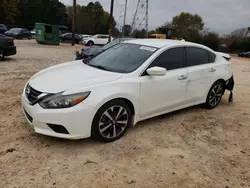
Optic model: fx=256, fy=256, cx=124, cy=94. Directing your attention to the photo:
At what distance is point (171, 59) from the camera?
4.54 m

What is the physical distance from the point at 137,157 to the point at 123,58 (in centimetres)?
177

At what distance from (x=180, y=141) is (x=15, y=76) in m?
5.80

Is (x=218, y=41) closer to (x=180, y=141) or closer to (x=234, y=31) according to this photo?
(x=234, y=31)

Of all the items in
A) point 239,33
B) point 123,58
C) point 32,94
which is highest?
point 239,33

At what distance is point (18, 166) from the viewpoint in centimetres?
307

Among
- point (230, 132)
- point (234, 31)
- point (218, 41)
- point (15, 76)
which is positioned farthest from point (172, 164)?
point (234, 31)

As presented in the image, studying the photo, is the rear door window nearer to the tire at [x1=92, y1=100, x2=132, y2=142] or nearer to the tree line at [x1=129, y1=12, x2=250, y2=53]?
the tire at [x1=92, y1=100, x2=132, y2=142]

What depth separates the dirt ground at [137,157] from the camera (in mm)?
2943

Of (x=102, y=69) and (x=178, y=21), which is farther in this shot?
(x=178, y=21)

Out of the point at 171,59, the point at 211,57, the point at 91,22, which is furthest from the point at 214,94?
the point at 91,22

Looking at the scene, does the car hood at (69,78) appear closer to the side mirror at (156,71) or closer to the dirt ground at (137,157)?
the side mirror at (156,71)

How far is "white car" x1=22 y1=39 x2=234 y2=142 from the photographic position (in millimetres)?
3373

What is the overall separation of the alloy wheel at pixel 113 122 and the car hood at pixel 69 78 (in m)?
0.45

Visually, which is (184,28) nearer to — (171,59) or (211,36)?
(211,36)
